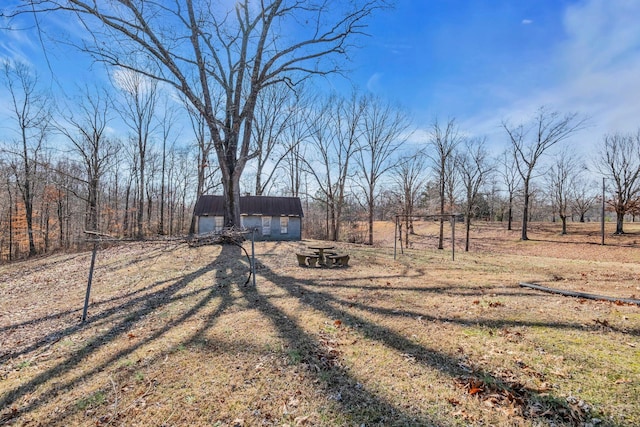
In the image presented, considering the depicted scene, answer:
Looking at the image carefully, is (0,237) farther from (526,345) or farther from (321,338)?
(526,345)

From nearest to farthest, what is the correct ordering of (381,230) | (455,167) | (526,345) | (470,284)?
1. (526,345)
2. (470,284)
3. (455,167)
4. (381,230)

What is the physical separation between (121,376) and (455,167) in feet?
78.0

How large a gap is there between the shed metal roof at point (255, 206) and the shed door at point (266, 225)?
0.43m

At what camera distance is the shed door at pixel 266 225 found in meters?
21.4

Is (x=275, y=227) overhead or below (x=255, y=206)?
below

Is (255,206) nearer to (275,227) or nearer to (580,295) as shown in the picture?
(275,227)

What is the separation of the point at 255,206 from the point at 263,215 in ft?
3.17

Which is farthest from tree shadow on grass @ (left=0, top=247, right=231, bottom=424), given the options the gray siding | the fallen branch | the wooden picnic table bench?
the gray siding

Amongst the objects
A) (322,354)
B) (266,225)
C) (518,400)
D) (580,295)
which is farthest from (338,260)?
(266,225)

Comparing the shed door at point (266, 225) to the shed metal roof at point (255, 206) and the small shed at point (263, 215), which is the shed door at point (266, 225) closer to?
the small shed at point (263, 215)

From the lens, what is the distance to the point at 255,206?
21.4 m

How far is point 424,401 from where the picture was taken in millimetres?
2971

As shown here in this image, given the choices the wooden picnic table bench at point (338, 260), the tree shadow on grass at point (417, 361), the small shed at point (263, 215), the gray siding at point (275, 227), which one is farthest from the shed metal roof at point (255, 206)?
the tree shadow on grass at point (417, 361)

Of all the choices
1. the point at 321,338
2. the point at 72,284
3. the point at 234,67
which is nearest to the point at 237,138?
the point at 234,67
